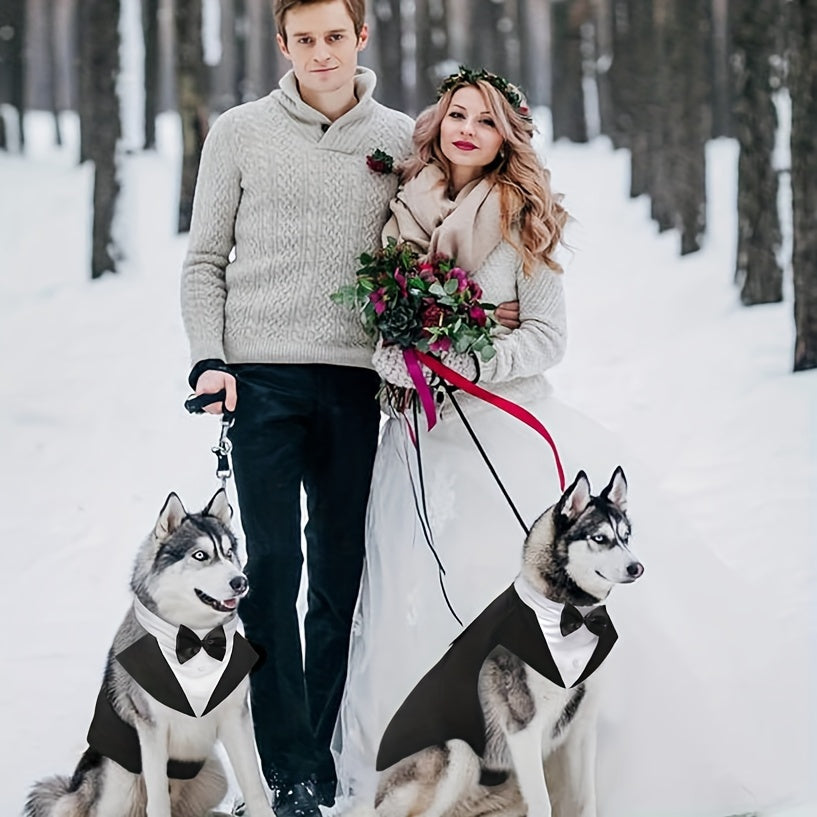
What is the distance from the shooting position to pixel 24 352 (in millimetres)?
10305

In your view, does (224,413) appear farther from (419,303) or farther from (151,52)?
(151,52)

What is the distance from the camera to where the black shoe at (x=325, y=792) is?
11.5 feet

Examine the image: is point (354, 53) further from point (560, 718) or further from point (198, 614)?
point (560, 718)

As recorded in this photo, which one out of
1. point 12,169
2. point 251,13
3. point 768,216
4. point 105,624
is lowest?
point 105,624

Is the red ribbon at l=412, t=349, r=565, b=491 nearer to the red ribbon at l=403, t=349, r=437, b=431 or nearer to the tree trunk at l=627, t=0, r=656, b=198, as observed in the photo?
the red ribbon at l=403, t=349, r=437, b=431

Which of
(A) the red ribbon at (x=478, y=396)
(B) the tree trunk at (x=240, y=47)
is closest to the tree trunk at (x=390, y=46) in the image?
(B) the tree trunk at (x=240, y=47)

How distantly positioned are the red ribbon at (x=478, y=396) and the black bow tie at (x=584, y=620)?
0.45 metres

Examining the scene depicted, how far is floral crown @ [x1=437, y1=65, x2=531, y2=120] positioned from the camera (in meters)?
3.38

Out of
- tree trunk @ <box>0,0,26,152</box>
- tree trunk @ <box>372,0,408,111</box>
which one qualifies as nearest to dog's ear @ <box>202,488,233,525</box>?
tree trunk @ <box>372,0,408,111</box>

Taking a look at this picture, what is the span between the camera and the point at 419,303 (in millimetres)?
3152

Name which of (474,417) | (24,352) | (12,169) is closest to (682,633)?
(474,417)

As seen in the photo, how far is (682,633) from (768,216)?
22.0 feet

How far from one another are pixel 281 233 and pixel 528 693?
144 cm

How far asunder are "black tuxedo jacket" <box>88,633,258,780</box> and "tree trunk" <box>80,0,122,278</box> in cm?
940
